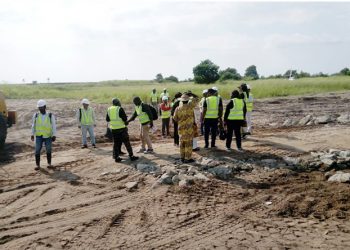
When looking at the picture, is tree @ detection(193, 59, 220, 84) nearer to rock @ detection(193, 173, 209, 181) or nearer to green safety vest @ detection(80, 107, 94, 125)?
green safety vest @ detection(80, 107, 94, 125)

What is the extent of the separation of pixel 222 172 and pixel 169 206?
6.90 ft

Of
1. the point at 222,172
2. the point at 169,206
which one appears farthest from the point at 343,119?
the point at 169,206

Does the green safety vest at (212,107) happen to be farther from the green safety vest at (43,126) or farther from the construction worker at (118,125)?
the green safety vest at (43,126)

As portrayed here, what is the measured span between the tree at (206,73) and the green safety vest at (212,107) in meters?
43.8

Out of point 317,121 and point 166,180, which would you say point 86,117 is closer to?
point 166,180

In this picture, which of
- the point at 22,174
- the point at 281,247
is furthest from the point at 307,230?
the point at 22,174

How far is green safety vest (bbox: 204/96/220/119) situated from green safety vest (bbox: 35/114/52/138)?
4.26 meters

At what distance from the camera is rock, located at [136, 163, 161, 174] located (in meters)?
9.06

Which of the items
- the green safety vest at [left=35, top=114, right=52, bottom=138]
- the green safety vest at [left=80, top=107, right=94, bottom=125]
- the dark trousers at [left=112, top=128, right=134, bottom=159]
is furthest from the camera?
the green safety vest at [left=80, top=107, right=94, bottom=125]

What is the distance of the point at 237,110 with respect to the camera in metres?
10.1

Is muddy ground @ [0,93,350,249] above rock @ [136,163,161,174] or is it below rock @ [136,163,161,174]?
below

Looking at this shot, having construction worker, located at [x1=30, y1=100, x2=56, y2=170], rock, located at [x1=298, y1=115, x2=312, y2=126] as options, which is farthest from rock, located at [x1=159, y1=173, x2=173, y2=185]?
rock, located at [x1=298, y1=115, x2=312, y2=126]

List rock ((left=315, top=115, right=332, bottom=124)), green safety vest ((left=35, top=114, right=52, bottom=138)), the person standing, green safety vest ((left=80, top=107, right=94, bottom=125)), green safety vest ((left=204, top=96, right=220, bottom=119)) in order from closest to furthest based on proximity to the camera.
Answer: the person standing < green safety vest ((left=35, top=114, right=52, bottom=138)) < green safety vest ((left=204, top=96, right=220, bottom=119)) < green safety vest ((left=80, top=107, right=94, bottom=125)) < rock ((left=315, top=115, right=332, bottom=124))

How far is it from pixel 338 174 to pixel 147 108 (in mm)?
5132
